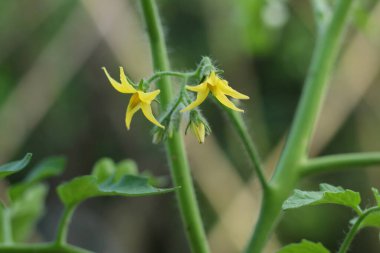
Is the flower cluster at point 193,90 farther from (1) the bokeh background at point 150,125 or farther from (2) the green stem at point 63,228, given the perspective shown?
(1) the bokeh background at point 150,125

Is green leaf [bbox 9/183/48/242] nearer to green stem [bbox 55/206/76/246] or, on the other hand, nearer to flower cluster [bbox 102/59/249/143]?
green stem [bbox 55/206/76/246]

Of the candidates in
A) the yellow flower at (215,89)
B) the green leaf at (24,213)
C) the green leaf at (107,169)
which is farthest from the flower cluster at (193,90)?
the green leaf at (24,213)

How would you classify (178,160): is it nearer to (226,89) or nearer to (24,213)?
(226,89)

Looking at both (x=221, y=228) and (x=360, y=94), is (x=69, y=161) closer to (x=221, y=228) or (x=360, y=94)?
(x=221, y=228)

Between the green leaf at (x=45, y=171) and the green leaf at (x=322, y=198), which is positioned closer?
the green leaf at (x=322, y=198)

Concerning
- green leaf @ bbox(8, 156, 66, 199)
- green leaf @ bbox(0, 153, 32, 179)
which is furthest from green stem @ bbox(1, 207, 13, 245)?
green leaf @ bbox(0, 153, 32, 179)

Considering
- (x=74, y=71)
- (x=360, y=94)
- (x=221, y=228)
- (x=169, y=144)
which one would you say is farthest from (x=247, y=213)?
(x=169, y=144)
